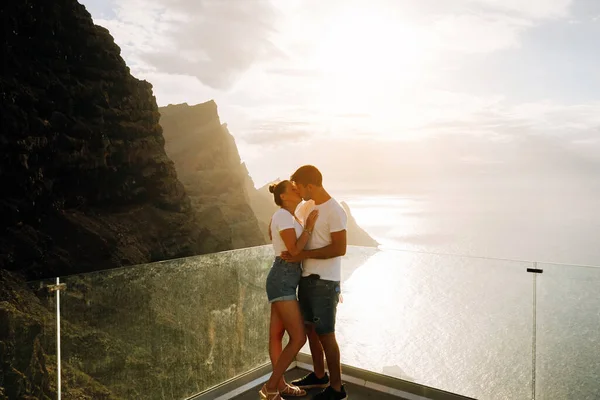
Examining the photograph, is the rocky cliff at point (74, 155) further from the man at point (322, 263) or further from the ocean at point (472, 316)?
the man at point (322, 263)

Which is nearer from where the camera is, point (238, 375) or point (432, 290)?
point (238, 375)

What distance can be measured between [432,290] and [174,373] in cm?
204

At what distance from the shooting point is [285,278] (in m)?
2.74

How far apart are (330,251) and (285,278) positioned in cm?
33

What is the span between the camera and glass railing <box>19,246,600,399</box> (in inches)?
101

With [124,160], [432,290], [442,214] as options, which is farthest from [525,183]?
[432,290]

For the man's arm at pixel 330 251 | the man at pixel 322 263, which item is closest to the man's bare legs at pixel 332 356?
the man at pixel 322 263

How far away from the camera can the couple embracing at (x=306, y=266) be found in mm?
2643

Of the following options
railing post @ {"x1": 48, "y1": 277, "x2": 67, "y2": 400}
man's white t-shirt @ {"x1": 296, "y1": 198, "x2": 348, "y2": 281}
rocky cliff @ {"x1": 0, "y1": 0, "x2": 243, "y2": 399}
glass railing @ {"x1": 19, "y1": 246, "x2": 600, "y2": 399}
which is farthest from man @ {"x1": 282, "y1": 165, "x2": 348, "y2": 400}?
rocky cliff @ {"x1": 0, "y1": 0, "x2": 243, "y2": 399}

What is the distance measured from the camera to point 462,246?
342ft

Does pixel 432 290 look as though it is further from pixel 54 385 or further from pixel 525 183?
pixel 525 183

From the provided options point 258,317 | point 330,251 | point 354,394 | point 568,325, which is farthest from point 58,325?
point 568,325

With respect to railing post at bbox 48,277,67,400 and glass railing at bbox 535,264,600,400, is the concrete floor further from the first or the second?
railing post at bbox 48,277,67,400

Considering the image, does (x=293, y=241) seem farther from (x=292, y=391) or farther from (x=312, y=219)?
(x=292, y=391)
